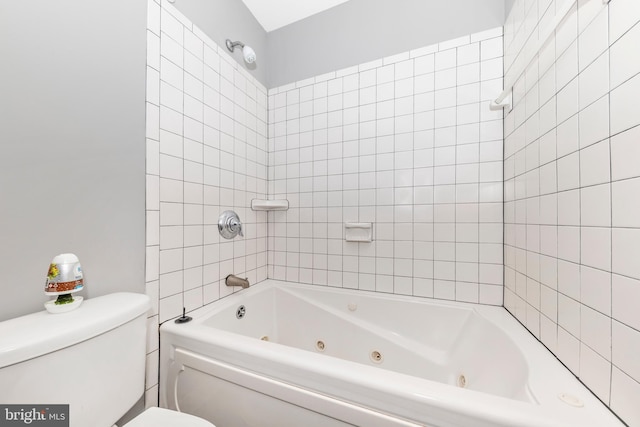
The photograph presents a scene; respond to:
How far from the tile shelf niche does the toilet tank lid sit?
0.91 m

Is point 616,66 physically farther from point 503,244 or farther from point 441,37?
point 441,37

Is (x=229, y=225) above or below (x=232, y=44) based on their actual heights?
below

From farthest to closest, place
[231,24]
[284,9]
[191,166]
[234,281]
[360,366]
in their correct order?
[284,9] < [231,24] < [234,281] < [191,166] < [360,366]

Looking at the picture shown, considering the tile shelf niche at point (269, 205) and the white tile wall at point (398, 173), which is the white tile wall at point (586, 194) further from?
the tile shelf niche at point (269, 205)

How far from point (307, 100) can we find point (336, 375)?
1.67 m

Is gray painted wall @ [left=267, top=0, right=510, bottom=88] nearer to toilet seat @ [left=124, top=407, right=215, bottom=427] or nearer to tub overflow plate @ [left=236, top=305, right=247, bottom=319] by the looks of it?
Answer: tub overflow plate @ [left=236, top=305, right=247, bottom=319]

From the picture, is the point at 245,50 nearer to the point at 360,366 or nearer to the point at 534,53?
the point at 534,53

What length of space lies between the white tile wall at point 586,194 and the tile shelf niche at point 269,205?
53.1 inches

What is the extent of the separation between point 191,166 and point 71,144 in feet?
1.52

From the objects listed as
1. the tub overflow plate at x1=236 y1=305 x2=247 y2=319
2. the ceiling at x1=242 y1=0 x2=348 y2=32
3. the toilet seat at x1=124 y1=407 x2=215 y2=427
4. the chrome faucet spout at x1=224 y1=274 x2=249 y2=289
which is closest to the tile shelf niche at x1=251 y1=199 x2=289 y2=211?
the chrome faucet spout at x1=224 y1=274 x2=249 y2=289

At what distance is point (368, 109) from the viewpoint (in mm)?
1580

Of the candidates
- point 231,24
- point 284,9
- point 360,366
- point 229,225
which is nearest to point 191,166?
point 229,225

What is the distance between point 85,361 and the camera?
68cm

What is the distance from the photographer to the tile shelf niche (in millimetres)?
1670
